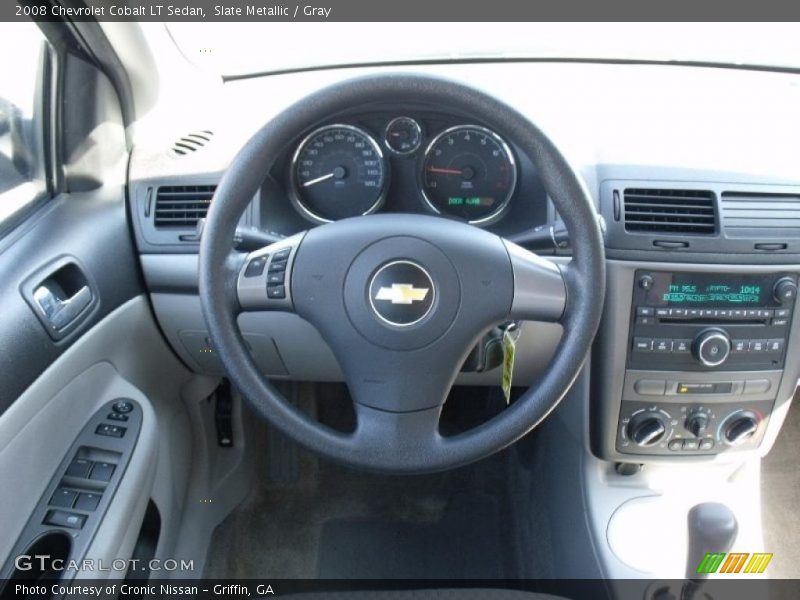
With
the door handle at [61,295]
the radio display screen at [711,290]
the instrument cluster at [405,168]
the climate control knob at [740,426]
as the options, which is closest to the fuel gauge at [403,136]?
the instrument cluster at [405,168]

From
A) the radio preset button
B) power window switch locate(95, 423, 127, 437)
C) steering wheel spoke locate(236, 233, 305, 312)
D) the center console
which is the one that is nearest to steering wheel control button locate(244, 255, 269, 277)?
steering wheel spoke locate(236, 233, 305, 312)

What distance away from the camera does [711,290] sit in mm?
1430

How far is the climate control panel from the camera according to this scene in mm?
1520

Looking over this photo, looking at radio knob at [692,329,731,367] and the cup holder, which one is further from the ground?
radio knob at [692,329,731,367]

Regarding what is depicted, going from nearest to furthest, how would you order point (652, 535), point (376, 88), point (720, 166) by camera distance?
point (376, 88) → point (720, 166) → point (652, 535)

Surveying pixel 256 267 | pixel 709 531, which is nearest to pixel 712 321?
pixel 709 531

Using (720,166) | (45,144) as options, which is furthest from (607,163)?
Result: (45,144)

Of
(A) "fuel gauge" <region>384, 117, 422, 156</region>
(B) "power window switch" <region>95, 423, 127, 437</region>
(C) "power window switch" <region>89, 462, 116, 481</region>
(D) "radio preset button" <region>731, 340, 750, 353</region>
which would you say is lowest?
(C) "power window switch" <region>89, 462, 116, 481</region>

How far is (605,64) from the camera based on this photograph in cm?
188

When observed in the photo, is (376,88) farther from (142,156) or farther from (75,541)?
(75,541)

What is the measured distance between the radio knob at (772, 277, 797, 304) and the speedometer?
0.80 meters

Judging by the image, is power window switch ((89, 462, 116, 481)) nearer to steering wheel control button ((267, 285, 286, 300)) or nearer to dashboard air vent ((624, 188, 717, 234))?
steering wheel control button ((267, 285, 286, 300))

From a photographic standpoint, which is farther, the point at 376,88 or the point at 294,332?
the point at 294,332

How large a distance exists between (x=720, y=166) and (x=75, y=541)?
139 cm
